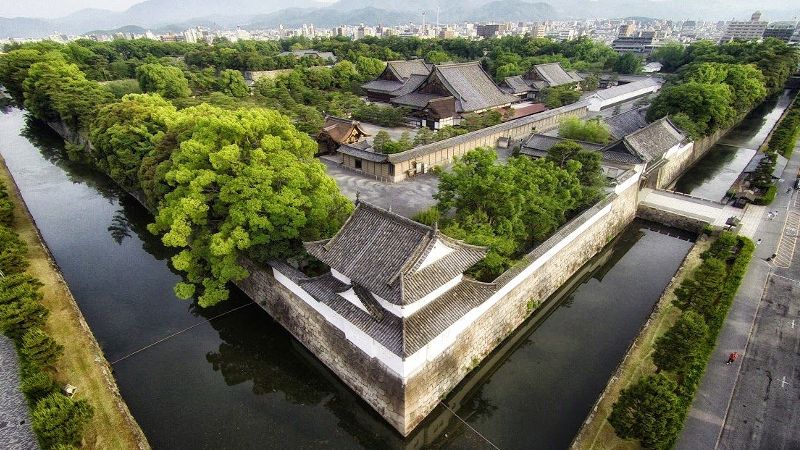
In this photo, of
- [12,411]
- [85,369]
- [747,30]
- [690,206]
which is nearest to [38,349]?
[85,369]

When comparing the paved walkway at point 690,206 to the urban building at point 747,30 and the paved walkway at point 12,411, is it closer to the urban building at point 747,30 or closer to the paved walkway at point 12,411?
the paved walkway at point 12,411

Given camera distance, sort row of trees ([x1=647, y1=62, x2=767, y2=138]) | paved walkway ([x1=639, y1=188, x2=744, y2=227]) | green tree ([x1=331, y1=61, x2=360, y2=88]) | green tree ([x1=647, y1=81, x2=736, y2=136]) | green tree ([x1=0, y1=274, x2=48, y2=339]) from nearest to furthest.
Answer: green tree ([x1=0, y1=274, x2=48, y2=339])
paved walkway ([x1=639, y1=188, x2=744, y2=227])
row of trees ([x1=647, y1=62, x2=767, y2=138])
green tree ([x1=647, y1=81, x2=736, y2=136])
green tree ([x1=331, y1=61, x2=360, y2=88])

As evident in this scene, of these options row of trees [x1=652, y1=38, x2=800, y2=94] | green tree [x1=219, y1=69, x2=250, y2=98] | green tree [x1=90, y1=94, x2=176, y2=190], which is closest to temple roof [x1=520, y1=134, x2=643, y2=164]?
green tree [x1=90, y1=94, x2=176, y2=190]

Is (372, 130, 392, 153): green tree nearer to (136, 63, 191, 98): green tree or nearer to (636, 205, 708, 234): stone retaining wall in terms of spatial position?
(636, 205, 708, 234): stone retaining wall

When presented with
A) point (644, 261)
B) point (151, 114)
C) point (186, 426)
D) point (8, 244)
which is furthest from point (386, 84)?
point (186, 426)

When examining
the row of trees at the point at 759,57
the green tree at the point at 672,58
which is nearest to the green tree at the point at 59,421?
the row of trees at the point at 759,57

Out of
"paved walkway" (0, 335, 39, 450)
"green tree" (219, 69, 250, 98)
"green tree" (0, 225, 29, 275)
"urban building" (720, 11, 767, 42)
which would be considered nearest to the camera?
"paved walkway" (0, 335, 39, 450)

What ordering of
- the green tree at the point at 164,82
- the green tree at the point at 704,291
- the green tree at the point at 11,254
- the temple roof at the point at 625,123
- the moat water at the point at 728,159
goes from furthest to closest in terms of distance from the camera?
the green tree at the point at 164,82
the temple roof at the point at 625,123
the moat water at the point at 728,159
the green tree at the point at 11,254
the green tree at the point at 704,291
